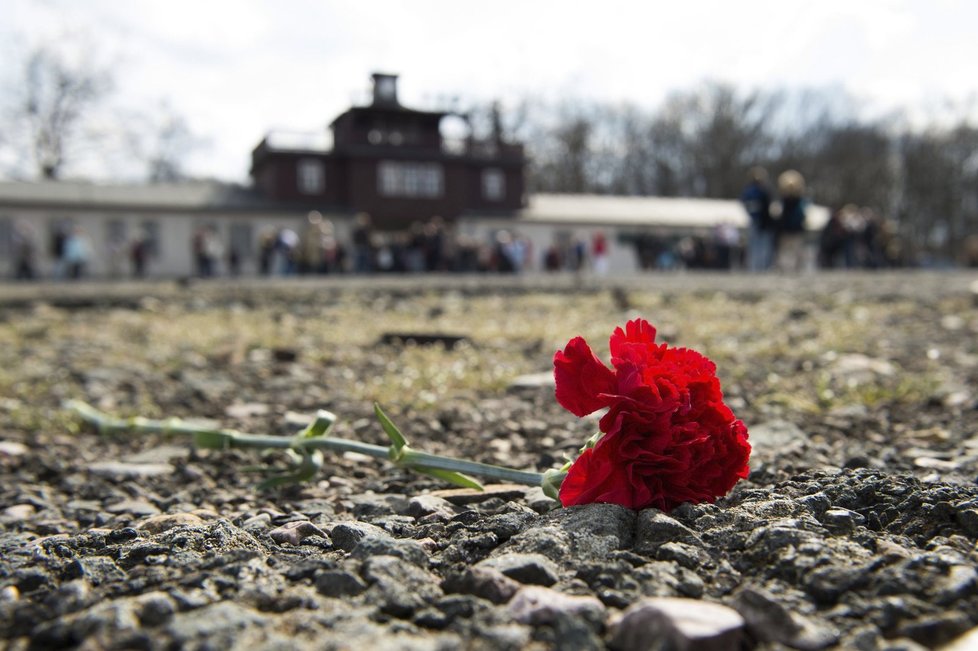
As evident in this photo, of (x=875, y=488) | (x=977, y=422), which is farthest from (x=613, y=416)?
(x=977, y=422)

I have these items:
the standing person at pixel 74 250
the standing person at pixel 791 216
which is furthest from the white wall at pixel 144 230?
the standing person at pixel 791 216

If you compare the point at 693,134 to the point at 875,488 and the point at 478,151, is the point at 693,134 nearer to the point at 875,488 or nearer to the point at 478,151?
the point at 478,151

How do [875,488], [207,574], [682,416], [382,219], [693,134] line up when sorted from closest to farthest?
1. [207,574]
2. [682,416]
3. [875,488]
4. [382,219]
5. [693,134]

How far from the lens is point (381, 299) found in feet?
32.2

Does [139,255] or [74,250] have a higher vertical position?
[74,250]

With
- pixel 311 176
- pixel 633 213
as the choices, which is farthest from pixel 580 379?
pixel 633 213

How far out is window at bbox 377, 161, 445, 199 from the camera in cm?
4197

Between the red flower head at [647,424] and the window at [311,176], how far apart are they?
135 feet

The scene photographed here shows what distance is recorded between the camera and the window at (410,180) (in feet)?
138

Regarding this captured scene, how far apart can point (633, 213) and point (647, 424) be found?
48499 millimetres

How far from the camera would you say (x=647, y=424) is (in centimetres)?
143

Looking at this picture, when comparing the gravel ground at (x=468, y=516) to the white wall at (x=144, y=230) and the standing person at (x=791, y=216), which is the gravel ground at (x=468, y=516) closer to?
the standing person at (x=791, y=216)

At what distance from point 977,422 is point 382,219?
39924 millimetres

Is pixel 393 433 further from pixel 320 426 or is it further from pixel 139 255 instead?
pixel 139 255
